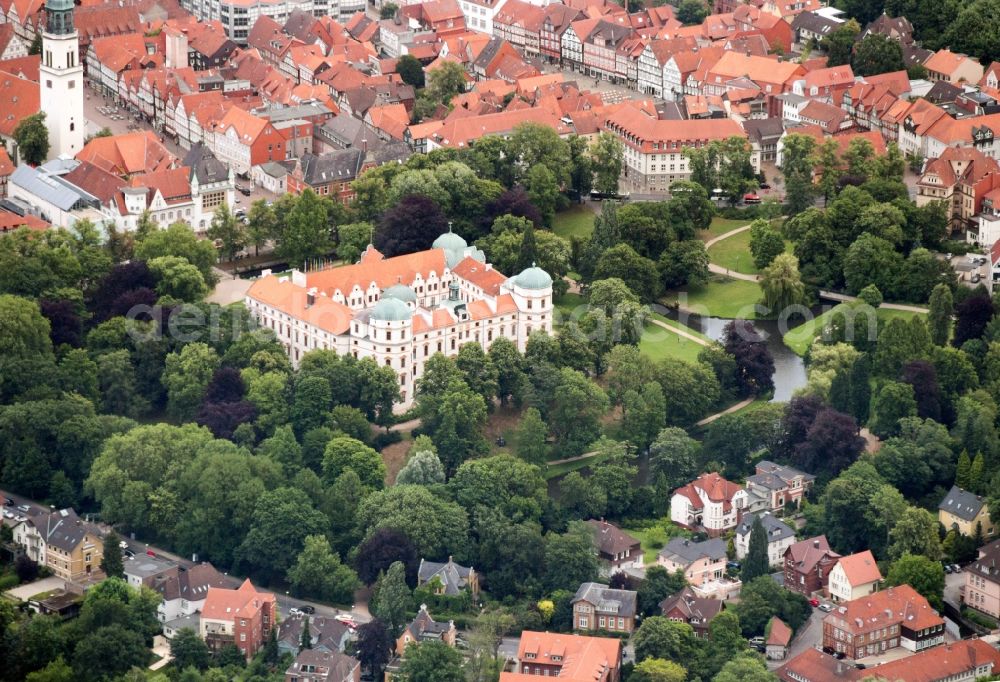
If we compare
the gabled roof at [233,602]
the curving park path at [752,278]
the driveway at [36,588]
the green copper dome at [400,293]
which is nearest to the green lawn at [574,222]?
the curving park path at [752,278]

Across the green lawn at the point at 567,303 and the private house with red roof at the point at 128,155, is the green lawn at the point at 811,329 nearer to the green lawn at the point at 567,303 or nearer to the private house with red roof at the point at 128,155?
the green lawn at the point at 567,303

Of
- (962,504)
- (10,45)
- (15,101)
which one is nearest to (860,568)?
(962,504)

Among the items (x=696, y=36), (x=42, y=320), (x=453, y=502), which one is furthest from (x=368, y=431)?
(x=696, y=36)

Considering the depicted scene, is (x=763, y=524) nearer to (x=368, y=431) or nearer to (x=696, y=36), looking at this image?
(x=368, y=431)

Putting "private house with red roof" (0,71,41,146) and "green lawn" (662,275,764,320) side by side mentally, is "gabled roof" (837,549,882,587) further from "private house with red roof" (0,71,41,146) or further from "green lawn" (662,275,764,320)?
"private house with red roof" (0,71,41,146)

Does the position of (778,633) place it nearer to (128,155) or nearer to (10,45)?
(128,155)

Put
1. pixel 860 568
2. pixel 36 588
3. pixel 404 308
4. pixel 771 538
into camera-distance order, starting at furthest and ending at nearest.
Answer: pixel 404 308
pixel 771 538
pixel 36 588
pixel 860 568

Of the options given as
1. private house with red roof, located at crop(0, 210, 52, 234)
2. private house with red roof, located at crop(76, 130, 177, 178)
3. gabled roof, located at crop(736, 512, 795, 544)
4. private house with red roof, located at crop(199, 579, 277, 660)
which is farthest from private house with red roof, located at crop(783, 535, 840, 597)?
private house with red roof, located at crop(76, 130, 177, 178)
